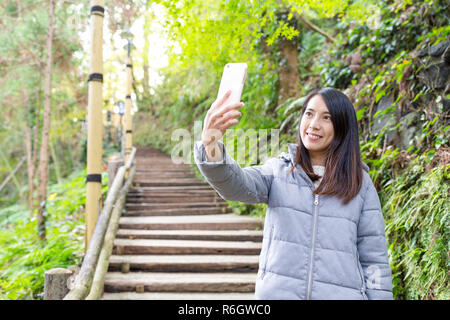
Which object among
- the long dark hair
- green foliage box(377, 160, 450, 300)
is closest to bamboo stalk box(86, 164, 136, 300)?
green foliage box(377, 160, 450, 300)

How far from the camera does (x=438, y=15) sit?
14.0 feet

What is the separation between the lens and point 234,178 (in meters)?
1.36

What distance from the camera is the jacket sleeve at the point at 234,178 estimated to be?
4.23ft

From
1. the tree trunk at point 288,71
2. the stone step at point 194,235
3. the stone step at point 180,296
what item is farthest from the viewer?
the tree trunk at point 288,71

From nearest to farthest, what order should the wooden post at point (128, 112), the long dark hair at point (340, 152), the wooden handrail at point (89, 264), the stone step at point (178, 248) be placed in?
1. the long dark hair at point (340, 152)
2. the wooden handrail at point (89, 264)
3. the stone step at point (178, 248)
4. the wooden post at point (128, 112)

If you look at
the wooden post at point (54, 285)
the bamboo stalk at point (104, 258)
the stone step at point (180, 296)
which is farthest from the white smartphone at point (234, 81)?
the stone step at point (180, 296)

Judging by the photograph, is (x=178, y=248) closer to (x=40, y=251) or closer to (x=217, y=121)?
(x=40, y=251)

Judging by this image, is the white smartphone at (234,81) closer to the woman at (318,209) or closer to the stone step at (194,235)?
the woman at (318,209)

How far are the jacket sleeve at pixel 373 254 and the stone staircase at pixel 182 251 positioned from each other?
10.6 feet

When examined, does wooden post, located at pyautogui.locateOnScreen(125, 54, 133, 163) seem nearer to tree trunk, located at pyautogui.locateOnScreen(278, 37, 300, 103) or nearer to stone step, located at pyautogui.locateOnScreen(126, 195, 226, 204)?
stone step, located at pyautogui.locateOnScreen(126, 195, 226, 204)

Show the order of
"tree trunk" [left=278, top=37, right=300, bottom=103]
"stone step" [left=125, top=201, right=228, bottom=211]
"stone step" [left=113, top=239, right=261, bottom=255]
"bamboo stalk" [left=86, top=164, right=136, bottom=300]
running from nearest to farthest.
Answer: "bamboo stalk" [left=86, top=164, right=136, bottom=300] → "stone step" [left=113, top=239, right=261, bottom=255] → "tree trunk" [left=278, top=37, right=300, bottom=103] → "stone step" [left=125, top=201, right=228, bottom=211]

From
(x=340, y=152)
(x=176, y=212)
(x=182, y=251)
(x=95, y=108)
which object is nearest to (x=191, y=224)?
(x=182, y=251)

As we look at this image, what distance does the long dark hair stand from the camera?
1.50m
